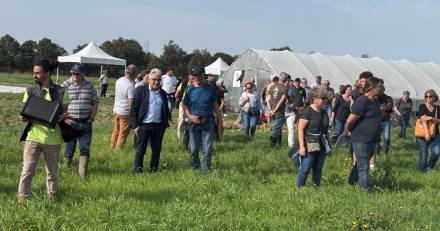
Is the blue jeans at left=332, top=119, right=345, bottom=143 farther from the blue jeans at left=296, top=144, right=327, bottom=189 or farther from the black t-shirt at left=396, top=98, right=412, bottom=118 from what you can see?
the blue jeans at left=296, top=144, right=327, bottom=189

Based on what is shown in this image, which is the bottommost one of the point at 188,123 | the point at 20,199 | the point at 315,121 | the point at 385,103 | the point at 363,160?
the point at 20,199

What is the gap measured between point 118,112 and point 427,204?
6.01 meters

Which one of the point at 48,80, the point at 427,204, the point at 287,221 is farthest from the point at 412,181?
the point at 48,80

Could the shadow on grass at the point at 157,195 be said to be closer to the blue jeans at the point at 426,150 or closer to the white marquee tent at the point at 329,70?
the blue jeans at the point at 426,150

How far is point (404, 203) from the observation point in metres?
7.31

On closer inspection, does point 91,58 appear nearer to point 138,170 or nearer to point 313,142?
point 138,170

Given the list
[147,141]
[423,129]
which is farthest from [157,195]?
[423,129]

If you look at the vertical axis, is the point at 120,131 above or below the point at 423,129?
below

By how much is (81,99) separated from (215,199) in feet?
9.08

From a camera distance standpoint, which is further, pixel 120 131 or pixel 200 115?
pixel 120 131

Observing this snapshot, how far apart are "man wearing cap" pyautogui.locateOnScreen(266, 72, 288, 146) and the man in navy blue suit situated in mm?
4567

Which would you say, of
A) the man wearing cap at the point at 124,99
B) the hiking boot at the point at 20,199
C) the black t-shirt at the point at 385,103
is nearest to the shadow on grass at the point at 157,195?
the hiking boot at the point at 20,199

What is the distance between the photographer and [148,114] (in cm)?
884

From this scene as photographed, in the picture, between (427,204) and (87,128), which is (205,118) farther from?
(427,204)
